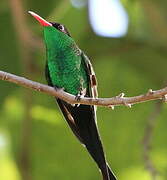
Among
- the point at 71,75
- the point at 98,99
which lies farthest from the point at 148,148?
the point at 98,99

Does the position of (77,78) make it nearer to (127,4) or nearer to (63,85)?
(63,85)

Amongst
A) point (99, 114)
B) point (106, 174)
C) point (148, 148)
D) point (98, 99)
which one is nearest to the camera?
A: point (98, 99)

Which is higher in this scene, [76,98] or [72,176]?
[76,98]

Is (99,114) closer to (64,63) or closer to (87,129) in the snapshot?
(64,63)

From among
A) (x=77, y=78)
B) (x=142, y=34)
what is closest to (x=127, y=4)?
(x=142, y=34)

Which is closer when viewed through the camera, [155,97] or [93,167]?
[155,97]

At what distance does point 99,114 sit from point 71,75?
123 cm

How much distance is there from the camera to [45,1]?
18.7 ft

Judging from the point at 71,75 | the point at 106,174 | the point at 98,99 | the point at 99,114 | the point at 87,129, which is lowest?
the point at 99,114

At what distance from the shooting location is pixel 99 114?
5.69 m

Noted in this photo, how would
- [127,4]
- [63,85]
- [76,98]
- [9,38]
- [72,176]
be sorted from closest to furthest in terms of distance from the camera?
[76,98], [63,85], [72,176], [9,38], [127,4]

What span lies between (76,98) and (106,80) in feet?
6.76

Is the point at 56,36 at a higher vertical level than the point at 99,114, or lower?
higher

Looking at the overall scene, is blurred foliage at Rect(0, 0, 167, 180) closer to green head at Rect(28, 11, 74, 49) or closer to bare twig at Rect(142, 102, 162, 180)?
bare twig at Rect(142, 102, 162, 180)
